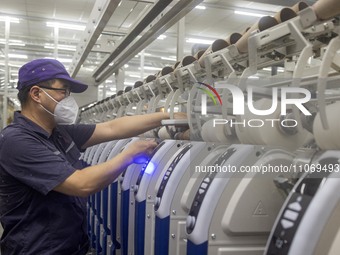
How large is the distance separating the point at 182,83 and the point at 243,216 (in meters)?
1.05

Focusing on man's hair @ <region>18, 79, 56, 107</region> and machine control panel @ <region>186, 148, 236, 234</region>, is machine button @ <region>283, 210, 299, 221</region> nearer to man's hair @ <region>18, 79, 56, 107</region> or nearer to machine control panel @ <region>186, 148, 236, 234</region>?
machine control panel @ <region>186, 148, 236, 234</region>

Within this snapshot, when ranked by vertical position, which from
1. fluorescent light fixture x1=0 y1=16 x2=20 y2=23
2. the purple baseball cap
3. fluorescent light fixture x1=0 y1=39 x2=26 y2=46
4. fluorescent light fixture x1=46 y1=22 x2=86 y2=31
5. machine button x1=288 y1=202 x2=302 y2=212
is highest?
fluorescent light fixture x1=0 y1=16 x2=20 y2=23

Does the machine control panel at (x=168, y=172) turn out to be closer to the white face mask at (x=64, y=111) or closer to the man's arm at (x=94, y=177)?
the man's arm at (x=94, y=177)

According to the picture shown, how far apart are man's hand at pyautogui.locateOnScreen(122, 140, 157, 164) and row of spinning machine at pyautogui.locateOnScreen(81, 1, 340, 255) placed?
8 centimetres

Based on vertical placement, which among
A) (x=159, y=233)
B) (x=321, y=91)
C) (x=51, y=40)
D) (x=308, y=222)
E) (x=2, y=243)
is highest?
(x=51, y=40)

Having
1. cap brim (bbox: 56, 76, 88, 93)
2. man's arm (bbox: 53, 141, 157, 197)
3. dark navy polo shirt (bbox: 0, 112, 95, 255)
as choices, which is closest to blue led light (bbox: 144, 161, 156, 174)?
man's arm (bbox: 53, 141, 157, 197)

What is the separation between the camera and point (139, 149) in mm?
1853

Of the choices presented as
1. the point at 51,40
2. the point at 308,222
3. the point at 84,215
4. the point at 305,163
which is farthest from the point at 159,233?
the point at 51,40

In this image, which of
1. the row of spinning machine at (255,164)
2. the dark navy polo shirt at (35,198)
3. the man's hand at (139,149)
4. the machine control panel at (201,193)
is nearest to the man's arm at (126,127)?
the row of spinning machine at (255,164)

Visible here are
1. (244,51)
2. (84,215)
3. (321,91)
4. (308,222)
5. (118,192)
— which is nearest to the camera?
(308,222)

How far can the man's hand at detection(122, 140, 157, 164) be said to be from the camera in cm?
179

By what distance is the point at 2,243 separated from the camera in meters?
1.89

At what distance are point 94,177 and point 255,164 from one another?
75 cm

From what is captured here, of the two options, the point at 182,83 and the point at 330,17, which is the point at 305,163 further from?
the point at 182,83
